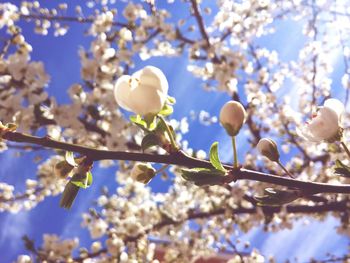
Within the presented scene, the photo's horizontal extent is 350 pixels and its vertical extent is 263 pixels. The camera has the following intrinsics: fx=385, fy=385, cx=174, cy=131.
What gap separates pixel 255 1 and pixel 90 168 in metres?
6.56

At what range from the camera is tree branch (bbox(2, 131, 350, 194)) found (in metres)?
1.06

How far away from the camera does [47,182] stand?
685 cm

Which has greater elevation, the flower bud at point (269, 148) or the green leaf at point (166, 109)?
the green leaf at point (166, 109)

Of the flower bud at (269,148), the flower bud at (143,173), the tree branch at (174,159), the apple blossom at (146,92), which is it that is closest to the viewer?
the tree branch at (174,159)

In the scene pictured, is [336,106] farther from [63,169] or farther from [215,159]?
[63,169]

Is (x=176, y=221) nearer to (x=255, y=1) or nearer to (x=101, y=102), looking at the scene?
(x=101, y=102)

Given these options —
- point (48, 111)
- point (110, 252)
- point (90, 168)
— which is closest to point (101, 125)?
point (48, 111)

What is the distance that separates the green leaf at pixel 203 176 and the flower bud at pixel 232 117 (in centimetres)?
17

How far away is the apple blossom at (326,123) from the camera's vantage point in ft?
4.31

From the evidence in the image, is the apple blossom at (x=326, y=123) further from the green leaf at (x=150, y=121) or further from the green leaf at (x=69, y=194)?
the green leaf at (x=69, y=194)

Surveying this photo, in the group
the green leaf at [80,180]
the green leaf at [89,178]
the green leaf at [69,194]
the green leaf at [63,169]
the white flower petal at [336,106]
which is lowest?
the green leaf at [69,194]

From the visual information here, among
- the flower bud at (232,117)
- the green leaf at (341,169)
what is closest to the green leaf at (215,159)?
the flower bud at (232,117)

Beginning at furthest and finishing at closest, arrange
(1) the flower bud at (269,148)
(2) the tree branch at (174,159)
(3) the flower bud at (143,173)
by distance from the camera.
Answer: (1) the flower bud at (269,148), (3) the flower bud at (143,173), (2) the tree branch at (174,159)

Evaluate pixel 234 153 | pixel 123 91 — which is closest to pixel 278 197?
pixel 234 153
